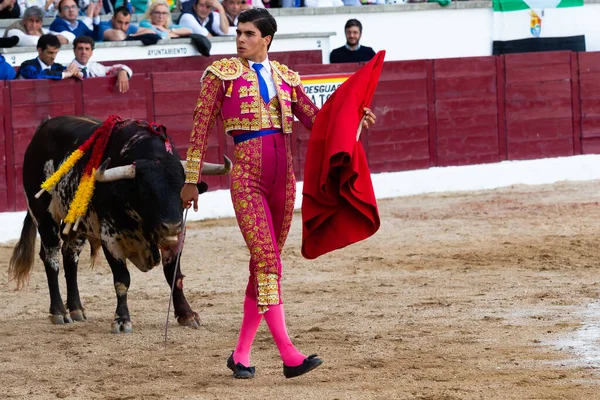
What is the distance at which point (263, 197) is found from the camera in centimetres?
405

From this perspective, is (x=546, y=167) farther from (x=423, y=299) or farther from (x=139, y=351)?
(x=139, y=351)

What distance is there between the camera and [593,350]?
172 inches

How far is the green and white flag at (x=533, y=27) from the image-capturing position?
1275 cm

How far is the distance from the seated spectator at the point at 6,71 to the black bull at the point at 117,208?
2882 mm

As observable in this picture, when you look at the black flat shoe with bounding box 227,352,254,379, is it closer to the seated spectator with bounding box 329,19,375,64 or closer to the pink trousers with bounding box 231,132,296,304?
the pink trousers with bounding box 231,132,296,304

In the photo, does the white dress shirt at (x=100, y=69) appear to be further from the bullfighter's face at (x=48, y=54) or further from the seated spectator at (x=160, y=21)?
the seated spectator at (x=160, y=21)

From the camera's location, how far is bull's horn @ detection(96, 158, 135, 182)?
5219 mm

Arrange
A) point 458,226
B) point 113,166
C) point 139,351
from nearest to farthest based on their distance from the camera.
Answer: point 139,351, point 113,166, point 458,226

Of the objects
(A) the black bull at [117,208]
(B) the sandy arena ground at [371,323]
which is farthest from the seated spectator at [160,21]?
(A) the black bull at [117,208]

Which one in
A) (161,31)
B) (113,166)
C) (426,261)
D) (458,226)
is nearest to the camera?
(113,166)

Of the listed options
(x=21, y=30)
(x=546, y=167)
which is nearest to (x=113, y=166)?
(x=21, y=30)

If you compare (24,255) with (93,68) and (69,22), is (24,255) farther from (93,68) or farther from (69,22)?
(69,22)

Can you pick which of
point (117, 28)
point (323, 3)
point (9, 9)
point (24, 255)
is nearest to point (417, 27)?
point (323, 3)

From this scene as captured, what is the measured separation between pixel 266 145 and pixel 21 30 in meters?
5.99
